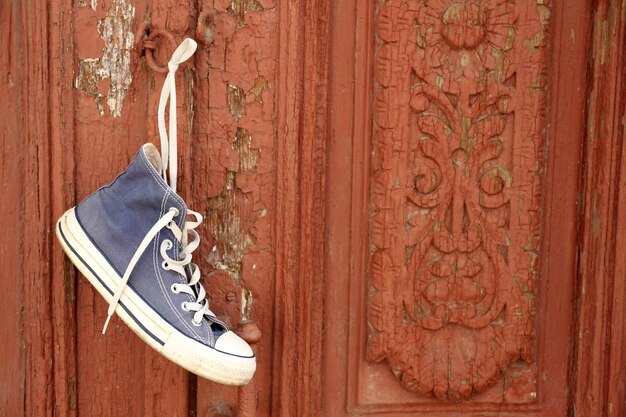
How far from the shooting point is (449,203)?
131 centimetres

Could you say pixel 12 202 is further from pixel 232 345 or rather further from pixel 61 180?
pixel 232 345

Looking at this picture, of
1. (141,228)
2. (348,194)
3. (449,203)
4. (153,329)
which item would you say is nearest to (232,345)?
(153,329)

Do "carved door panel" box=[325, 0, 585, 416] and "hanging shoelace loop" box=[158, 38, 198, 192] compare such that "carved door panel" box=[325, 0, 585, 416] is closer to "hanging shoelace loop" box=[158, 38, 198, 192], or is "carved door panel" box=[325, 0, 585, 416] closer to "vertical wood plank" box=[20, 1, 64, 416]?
"hanging shoelace loop" box=[158, 38, 198, 192]

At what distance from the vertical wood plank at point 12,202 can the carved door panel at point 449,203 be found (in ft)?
1.66

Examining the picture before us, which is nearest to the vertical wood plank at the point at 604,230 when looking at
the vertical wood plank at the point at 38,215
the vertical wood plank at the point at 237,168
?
the vertical wood plank at the point at 237,168

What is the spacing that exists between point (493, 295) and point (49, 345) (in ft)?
2.42

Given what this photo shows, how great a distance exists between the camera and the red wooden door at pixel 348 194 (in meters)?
A: 1.19

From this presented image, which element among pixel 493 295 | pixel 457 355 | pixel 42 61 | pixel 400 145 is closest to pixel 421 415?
pixel 457 355

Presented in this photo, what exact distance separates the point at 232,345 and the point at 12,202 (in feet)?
1.43

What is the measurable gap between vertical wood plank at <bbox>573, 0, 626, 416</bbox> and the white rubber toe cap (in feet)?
2.01

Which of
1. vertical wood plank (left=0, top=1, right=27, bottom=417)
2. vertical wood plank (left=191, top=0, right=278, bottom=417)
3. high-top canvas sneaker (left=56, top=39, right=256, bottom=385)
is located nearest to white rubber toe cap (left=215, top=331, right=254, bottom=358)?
high-top canvas sneaker (left=56, top=39, right=256, bottom=385)

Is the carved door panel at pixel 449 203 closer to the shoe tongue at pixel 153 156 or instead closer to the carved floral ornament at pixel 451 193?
the carved floral ornament at pixel 451 193

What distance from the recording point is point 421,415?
4.38ft

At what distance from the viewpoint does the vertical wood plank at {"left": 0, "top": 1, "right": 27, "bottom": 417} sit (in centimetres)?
121
